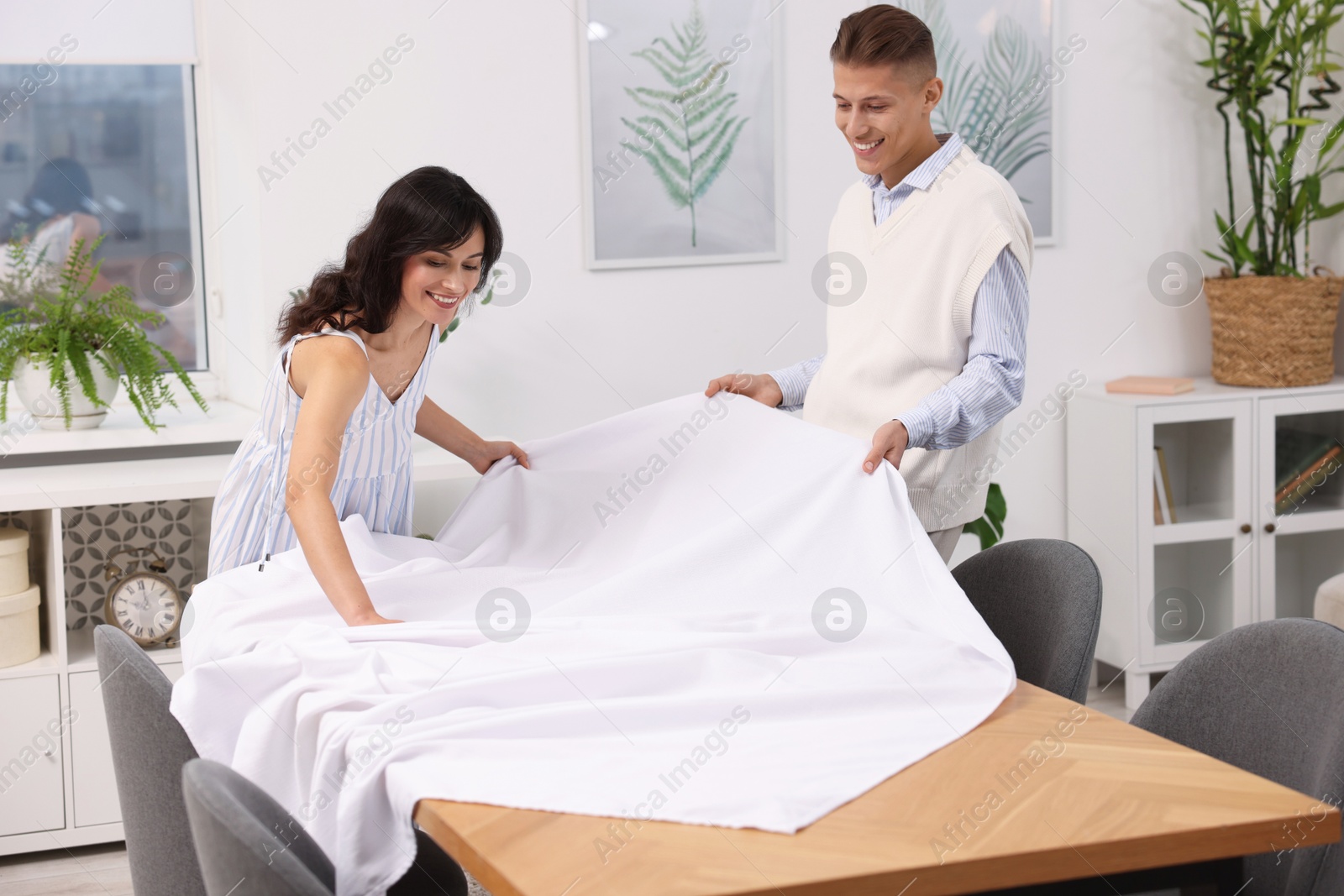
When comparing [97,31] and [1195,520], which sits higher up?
[97,31]

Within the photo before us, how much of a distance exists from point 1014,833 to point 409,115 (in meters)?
2.58

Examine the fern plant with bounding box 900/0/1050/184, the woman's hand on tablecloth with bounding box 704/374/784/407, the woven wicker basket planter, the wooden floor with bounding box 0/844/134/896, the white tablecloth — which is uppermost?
the fern plant with bounding box 900/0/1050/184

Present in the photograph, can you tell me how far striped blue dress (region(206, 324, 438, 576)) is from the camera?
2.04m

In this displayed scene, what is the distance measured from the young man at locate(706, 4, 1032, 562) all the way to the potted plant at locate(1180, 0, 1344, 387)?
1.87 m

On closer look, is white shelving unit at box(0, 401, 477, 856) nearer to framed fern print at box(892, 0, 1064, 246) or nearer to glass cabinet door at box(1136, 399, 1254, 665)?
framed fern print at box(892, 0, 1064, 246)

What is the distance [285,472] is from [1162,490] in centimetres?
265

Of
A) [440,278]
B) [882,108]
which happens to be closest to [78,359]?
[440,278]

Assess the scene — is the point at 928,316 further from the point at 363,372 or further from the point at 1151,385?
the point at 1151,385

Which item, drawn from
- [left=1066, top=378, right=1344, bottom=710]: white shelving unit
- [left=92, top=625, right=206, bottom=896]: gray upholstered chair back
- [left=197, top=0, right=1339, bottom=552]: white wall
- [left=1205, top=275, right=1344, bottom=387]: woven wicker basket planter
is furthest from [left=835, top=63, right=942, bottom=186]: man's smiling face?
[left=1205, top=275, right=1344, bottom=387]: woven wicker basket planter

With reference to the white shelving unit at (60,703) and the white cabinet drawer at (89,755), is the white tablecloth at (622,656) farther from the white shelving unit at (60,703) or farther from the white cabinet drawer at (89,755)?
the white cabinet drawer at (89,755)

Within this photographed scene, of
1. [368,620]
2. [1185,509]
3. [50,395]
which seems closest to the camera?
[368,620]

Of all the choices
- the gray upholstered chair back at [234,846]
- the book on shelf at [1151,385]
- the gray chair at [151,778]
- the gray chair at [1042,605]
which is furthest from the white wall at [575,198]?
the gray upholstered chair back at [234,846]

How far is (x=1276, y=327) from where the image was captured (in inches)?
144

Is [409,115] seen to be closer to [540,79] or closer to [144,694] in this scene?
[540,79]
